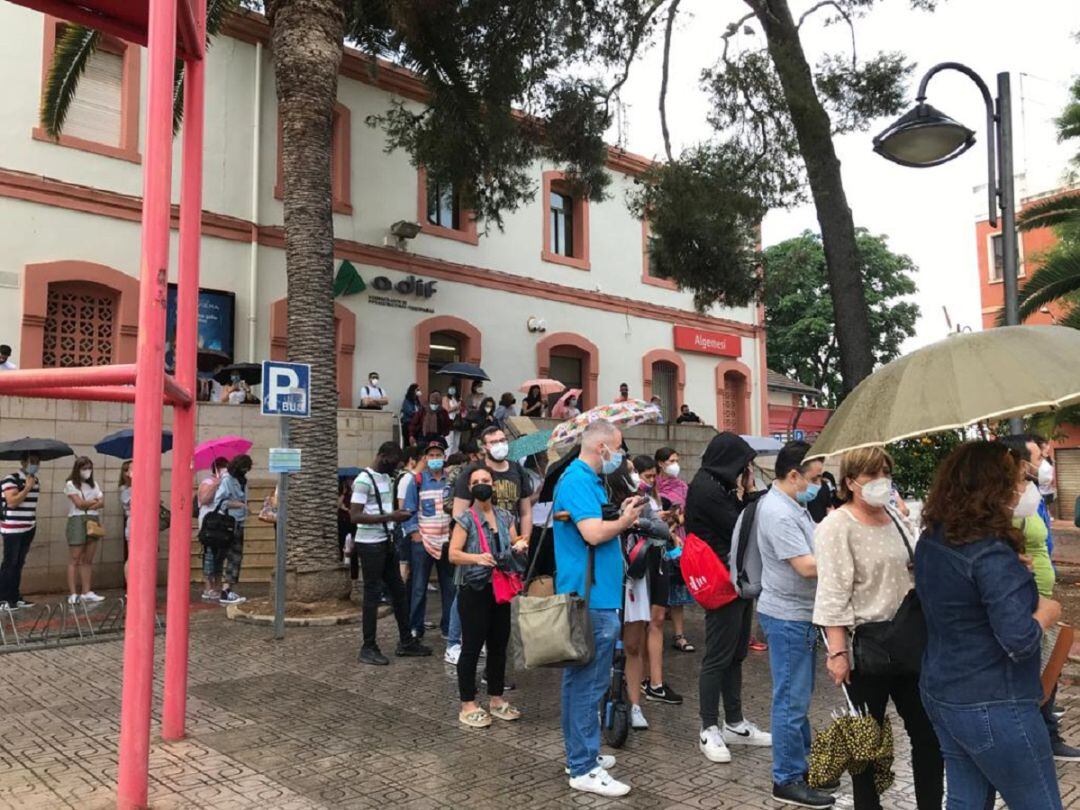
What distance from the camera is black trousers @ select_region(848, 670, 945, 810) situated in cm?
361

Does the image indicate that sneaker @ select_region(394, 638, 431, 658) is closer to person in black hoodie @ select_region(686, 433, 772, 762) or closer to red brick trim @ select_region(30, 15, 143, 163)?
person in black hoodie @ select_region(686, 433, 772, 762)

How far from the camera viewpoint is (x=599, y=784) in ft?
14.3

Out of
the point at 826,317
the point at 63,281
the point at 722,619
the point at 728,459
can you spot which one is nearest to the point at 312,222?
the point at 63,281

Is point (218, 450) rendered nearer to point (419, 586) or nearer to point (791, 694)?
point (419, 586)

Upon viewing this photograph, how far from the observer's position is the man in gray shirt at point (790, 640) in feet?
13.9

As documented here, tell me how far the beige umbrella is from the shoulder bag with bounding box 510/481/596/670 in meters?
1.59

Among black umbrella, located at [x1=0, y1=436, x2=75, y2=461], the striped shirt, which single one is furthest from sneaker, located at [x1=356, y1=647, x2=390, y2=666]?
black umbrella, located at [x1=0, y1=436, x2=75, y2=461]

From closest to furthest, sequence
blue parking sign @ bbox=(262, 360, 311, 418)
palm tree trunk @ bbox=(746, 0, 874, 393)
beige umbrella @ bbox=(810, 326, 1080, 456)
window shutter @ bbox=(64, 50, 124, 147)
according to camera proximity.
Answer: beige umbrella @ bbox=(810, 326, 1080, 456) < blue parking sign @ bbox=(262, 360, 311, 418) < palm tree trunk @ bbox=(746, 0, 874, 393) < window shutter @ bbox=(64, 50, 124, 147)

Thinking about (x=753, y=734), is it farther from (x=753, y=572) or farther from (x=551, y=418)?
(x=551, y=418)

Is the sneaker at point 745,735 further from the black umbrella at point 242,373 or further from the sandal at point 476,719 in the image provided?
the black umbrella at point 242,373

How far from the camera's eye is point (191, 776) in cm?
468

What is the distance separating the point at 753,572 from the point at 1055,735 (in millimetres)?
2123

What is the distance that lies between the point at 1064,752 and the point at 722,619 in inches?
84.2

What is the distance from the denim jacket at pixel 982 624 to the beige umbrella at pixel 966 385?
1.35 feet
